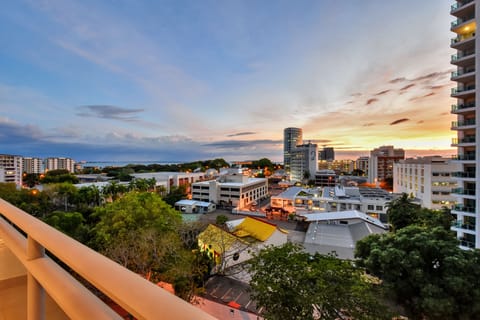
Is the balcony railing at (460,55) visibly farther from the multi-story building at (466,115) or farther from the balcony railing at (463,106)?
the balcony railing at (463,106)

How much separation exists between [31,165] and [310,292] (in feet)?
268

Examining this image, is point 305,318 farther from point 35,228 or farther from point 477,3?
point 477,3

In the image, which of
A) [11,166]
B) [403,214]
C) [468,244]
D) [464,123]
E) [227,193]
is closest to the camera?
[468,244]

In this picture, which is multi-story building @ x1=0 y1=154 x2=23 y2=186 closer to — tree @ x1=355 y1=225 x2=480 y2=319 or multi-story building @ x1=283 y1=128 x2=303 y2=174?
tree @ x1=355 y1=225 x2=480 y2=319

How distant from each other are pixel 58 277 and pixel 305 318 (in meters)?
3.81

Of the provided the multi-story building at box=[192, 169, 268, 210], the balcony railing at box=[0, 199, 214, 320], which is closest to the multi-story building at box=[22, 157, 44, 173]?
the multi-story building at box=[192, 169, 268, 210]

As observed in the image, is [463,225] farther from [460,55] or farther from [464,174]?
[460,55]

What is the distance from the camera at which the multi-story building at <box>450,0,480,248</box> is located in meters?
9.91

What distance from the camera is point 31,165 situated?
6059cm

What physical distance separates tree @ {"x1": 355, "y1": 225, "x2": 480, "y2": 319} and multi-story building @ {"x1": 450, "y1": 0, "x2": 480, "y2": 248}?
5.87 metres

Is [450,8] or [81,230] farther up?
[450,8]

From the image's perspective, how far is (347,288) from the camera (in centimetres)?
388

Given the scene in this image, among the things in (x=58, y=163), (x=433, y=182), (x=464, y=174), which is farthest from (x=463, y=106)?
(x=58, y=163)

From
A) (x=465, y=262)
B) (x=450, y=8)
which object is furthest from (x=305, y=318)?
(x=450, y=8)
